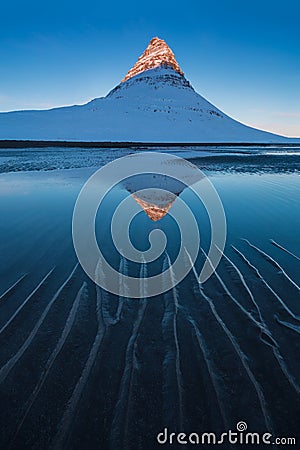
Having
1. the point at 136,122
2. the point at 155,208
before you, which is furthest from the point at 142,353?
A: the point at 136,122

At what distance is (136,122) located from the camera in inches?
3812

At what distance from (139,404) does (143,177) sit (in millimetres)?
13579

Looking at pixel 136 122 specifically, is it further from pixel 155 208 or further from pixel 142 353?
pixel 142 353

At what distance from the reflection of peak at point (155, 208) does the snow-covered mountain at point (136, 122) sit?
66408 mm

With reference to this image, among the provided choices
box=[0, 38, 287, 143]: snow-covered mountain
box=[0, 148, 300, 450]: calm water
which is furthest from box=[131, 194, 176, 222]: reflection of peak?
box=[0, 38, 287, 143]: snow-covered mountain

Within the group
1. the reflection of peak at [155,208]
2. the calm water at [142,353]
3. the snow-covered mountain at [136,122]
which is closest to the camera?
the calm water at [142,353]

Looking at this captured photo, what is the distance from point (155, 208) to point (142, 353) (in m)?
6.25

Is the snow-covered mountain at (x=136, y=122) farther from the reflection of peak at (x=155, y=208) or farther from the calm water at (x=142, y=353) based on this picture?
the calm water at (x=142, y=353)

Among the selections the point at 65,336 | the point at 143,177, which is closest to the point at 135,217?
the point at 65,336

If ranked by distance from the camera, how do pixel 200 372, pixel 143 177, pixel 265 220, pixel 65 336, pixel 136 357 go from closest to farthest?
pixel 200 372
pixel 136 357
pixel 65 336
pixel 265 220
pixel 143 177

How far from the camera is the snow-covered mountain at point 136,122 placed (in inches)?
3179

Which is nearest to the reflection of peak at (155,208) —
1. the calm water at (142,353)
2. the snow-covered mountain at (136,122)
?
the calm water at (142,353)

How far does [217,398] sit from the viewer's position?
2.50 metres

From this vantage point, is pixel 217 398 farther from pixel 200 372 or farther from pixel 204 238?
pixel 204 238
